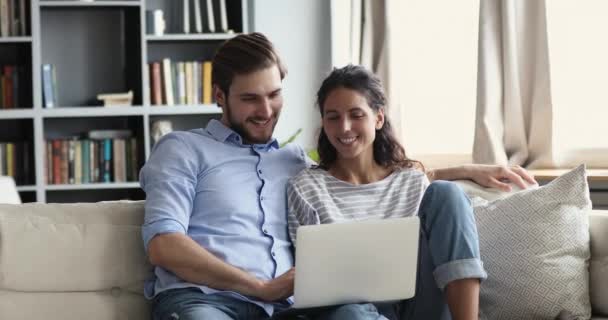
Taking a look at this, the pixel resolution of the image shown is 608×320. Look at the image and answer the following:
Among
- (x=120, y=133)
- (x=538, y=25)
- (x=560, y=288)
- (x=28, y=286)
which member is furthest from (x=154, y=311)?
(x=120, y=133)

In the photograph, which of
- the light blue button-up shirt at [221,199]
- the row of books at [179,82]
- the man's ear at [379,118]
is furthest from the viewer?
the row of books at [179,82]

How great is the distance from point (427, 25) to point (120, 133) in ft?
5.44

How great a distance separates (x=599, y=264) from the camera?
2395 millimetres

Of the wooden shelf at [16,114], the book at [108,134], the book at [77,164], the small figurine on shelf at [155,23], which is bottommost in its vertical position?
the book at [77,164]

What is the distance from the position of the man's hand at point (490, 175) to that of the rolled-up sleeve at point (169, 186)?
0.67 m

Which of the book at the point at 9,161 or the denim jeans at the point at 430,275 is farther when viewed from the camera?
the book at the point at 9,161

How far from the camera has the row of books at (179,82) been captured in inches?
187

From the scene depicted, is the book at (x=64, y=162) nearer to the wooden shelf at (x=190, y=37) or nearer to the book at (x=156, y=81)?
the book at (x=156, y=81)

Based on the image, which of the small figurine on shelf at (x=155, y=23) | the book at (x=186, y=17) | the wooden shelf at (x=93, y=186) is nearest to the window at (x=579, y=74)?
the book at (x=186, y=17)

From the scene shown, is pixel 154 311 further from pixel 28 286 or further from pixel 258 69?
Answer: pixel 258 69

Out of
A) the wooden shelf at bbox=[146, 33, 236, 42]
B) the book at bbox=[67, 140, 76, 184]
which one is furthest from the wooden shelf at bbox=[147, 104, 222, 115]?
the book at bbox=[67, 140, 76, 184]

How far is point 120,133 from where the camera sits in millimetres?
4895

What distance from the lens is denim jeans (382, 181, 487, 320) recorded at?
2113 millimetres

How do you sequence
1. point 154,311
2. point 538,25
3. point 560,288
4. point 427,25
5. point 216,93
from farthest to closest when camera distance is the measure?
point 427,25 → point 538,25 → point 216,93 → point 560,288 → point 154,311
